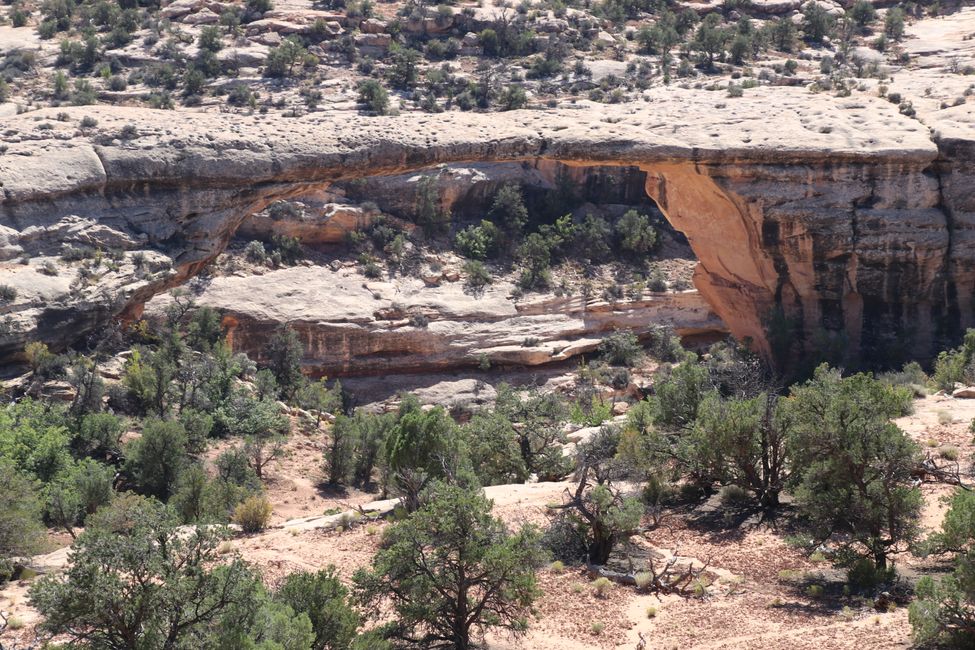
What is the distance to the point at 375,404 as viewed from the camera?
118 ft

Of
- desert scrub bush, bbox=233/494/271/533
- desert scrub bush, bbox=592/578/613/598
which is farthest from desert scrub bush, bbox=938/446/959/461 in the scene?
desert scrub bush, bbox=233/494/271/533

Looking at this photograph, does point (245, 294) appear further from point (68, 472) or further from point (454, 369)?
point (68, 472)

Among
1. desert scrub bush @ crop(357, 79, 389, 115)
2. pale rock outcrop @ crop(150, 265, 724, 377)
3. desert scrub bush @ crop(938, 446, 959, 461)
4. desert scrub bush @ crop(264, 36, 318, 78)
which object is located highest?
desert scrub bush @ crop(264, 36, 318, 78)

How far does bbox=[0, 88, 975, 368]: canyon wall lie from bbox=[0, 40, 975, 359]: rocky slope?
0.14ft

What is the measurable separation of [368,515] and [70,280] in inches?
390

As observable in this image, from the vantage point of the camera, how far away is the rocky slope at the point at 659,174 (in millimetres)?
25625

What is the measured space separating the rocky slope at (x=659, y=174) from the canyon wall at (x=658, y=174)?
0.04m

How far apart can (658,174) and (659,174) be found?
0.10 metres

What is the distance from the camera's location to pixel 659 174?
31672 mm

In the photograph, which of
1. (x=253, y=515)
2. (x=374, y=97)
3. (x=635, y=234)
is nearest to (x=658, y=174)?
(x=374, y=97)

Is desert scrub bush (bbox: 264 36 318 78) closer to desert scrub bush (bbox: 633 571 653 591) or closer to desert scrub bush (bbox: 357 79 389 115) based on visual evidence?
desert scrub bush (bbox: 357 79 389 115)

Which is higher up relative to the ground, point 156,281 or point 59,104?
point 59,104

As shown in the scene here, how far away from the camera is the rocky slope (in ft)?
84.1

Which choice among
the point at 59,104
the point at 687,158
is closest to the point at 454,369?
the point at 687,158
